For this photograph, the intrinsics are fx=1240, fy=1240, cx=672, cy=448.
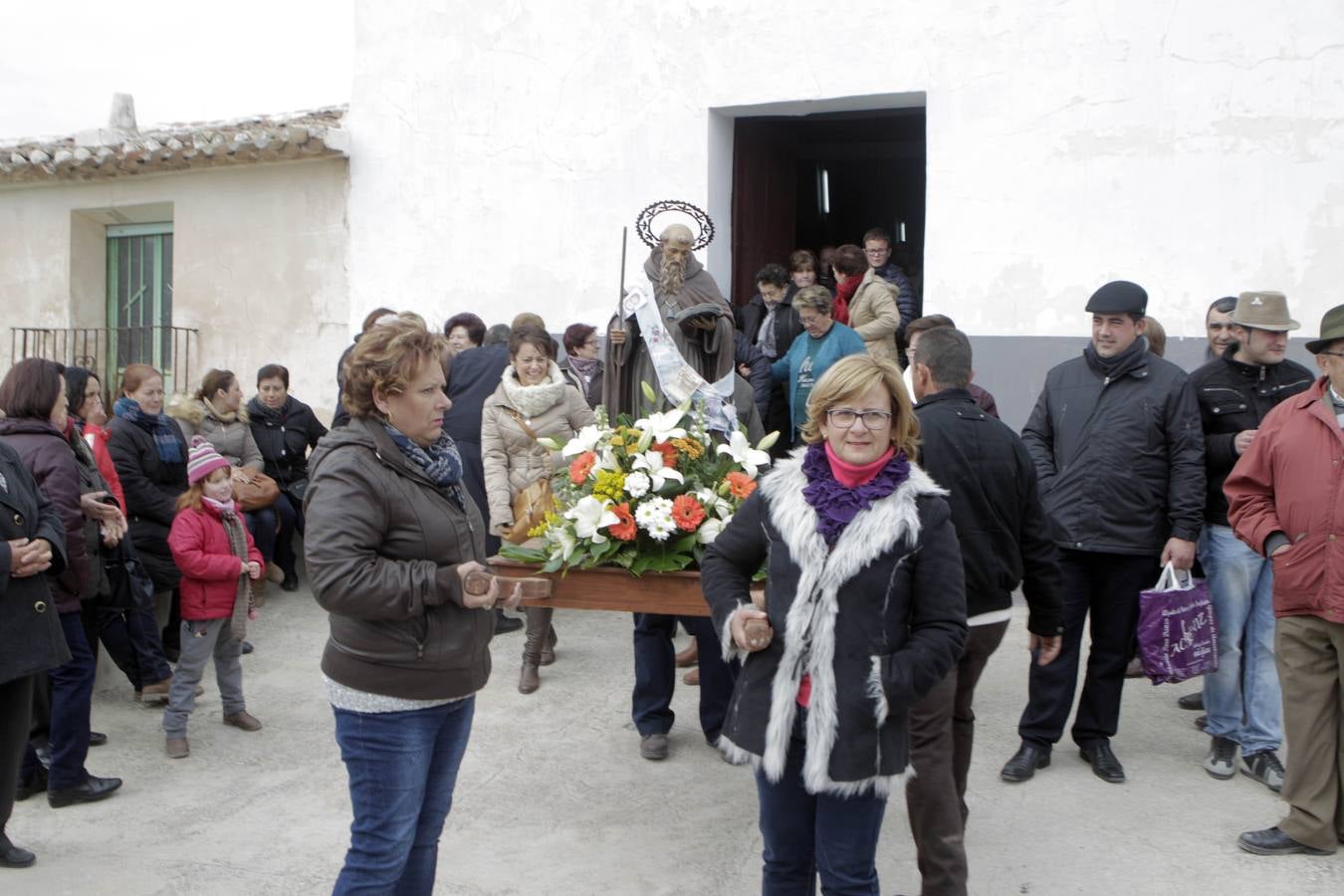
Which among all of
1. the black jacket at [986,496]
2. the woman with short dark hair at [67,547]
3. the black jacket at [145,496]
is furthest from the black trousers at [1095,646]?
the black jacket at [145,496]

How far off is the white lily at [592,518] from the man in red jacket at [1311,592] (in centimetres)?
249

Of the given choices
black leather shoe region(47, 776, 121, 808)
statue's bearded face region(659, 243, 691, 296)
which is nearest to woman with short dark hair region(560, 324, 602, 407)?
statue's bearded face region(659, 243, 691, 296)

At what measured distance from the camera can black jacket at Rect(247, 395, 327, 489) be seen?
28.8 feet

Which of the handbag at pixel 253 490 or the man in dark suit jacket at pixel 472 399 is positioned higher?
the man in dark suit jacket at pixel 472 399

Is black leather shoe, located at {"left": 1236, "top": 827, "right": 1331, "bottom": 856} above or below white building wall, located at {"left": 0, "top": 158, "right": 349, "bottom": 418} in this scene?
below

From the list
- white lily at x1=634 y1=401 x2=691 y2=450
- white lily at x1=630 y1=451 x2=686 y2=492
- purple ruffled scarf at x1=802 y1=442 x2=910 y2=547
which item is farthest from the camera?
white lily at x1=634 y1=401 x2=691 y2=450

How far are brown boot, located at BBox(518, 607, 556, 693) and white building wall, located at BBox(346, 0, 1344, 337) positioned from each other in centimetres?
361

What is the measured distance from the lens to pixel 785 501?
3225 mm

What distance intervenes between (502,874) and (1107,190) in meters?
5.97

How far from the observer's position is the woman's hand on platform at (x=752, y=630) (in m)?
3.09

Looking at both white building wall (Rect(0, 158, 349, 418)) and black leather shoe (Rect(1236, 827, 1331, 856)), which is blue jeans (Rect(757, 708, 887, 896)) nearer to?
black leather shoe (Rect(1236, 827, 1331, 856))

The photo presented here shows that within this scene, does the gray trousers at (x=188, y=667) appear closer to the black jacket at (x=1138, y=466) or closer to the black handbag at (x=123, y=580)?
the black handbag at (x=123, y=580)

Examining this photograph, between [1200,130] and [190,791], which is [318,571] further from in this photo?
[1200,130]

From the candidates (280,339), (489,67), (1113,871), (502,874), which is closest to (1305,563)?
(1113,871)
